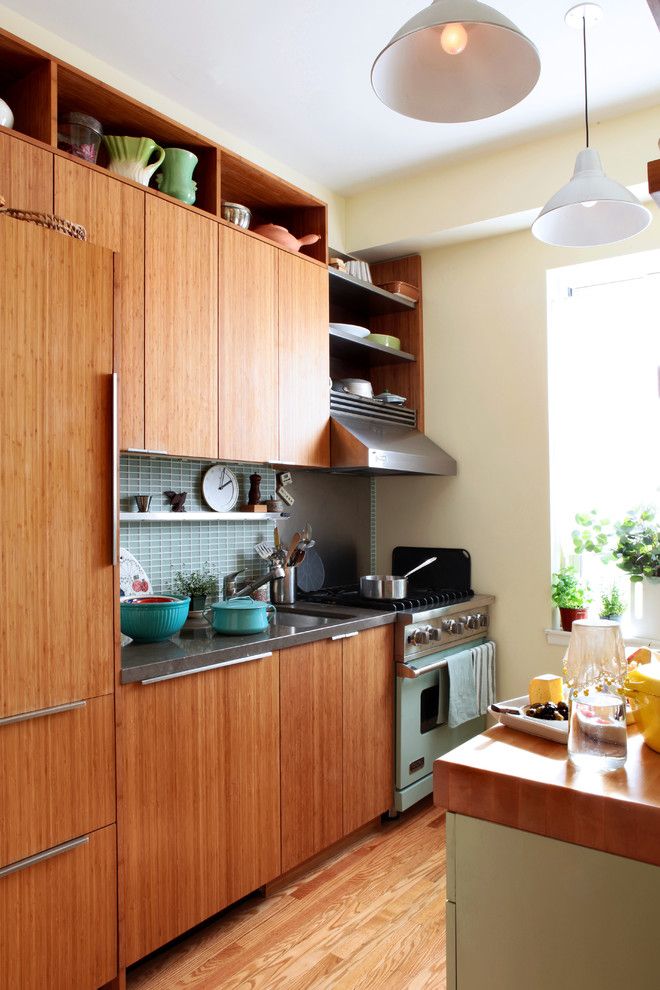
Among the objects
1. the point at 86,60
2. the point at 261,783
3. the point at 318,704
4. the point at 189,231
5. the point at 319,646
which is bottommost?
the point at 261,783

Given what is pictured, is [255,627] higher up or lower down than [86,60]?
lower down

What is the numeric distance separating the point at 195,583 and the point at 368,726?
90cm

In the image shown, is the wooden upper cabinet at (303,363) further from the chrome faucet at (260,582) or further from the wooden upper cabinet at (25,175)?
the wooden upper cabinet at (25,175)

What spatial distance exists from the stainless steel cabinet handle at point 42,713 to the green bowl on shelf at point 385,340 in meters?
2.29

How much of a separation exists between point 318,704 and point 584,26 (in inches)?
97.6

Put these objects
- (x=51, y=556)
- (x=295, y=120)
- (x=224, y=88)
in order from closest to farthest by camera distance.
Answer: (x=51, y=556)
(x=224, y=88)
(x=295, y=120)

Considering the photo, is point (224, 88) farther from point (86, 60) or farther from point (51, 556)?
point (51, 556)

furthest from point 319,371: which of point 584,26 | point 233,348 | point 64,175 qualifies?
point 584,26

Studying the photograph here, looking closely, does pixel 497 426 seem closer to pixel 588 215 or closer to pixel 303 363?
pixel 303 363

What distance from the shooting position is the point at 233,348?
2.64 metres

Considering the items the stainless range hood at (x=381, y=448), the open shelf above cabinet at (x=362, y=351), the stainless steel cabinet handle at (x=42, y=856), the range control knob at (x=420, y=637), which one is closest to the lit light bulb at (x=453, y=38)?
the stainless range hood at (x=381, y=448)

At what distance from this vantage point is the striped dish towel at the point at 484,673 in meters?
3.35

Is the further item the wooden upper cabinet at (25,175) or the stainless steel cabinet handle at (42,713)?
the wooden upper cabinet at (25,175)

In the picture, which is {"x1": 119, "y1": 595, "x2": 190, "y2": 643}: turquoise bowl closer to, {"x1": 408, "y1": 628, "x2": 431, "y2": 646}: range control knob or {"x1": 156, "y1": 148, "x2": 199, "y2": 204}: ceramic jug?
{"x1": 408, "y1": 628, "x2": 431, "y2": 646}: range control knob
